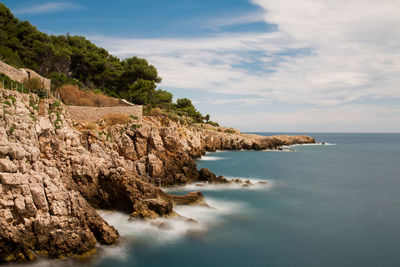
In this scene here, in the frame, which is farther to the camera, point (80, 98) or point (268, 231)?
point (80, 98)

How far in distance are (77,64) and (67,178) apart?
38.6 meters

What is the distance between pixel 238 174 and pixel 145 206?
17022 millimetres

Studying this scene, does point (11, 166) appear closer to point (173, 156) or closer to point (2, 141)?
point (2, 141)

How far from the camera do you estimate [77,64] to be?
155 feet

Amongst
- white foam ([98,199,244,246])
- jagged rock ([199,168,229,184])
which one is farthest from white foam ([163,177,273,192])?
white foam ([98,199,244,246])

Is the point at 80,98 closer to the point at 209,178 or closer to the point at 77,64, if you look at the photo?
the point at 209,178

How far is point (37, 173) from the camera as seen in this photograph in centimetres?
1166

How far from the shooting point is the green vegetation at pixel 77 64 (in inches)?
1474

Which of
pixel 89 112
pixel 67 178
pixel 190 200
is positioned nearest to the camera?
pixel 67 178

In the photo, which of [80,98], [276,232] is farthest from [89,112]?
[276,232]

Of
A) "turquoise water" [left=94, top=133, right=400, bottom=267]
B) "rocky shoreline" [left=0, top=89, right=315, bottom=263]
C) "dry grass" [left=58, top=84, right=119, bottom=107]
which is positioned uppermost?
"dry grass" [left=58, top=84, right=119, bottom=107]

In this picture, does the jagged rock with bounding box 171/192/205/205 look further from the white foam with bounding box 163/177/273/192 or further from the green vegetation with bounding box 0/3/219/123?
the green vegetation with bounding box 0/3/219/123

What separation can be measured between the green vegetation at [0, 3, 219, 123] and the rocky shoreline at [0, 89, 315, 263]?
50.4 ft

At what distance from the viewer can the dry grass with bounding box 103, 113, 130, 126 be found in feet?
81.9
